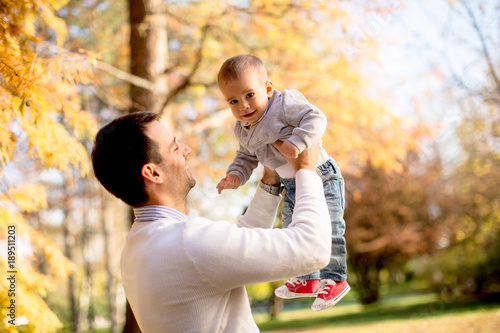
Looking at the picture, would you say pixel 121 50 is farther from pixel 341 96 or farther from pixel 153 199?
pixel 153 199

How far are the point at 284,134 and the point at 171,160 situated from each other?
402 millimetres

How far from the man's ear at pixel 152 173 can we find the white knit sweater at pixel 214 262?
14 centimetres

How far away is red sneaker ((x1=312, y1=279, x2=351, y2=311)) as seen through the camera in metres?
1.55

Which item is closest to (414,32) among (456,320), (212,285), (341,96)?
(341,96)

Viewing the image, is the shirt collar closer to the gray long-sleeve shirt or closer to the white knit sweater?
the white knit sweater

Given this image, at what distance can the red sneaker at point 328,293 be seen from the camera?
1555mm

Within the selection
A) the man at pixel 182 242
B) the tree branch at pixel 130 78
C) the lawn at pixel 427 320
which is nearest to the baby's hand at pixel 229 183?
the man at pixel 182 242

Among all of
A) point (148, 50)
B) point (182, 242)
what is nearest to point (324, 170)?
point (182, 242)

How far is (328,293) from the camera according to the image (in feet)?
5.22

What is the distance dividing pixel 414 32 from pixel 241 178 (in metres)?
7.24

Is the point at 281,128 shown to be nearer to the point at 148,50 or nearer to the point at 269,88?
the point at 269,88

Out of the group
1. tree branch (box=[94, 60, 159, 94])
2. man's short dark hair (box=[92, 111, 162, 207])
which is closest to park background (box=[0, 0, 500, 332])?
tree branch (box=[94, 60, 159, 94])

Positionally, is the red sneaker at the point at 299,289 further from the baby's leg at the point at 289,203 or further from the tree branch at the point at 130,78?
the tree branch at the point at 130,78

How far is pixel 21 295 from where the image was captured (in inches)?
120
